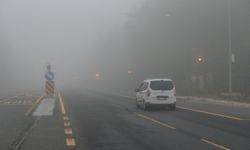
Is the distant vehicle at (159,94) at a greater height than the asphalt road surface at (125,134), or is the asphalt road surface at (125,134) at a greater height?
the distant vehicle at (159,94)

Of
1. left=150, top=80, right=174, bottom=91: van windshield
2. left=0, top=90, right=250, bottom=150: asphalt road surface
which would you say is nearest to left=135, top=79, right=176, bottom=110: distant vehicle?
left=150, top=80, right=174, bottom=91: van windshield

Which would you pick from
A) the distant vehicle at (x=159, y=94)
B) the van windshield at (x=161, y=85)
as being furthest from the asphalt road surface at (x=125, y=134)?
the van windshield at (x=161, y=85)

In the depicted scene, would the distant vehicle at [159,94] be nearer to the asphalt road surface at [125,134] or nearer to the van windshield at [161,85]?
the van windshield at [161,85]

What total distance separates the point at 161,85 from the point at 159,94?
2.22 ft

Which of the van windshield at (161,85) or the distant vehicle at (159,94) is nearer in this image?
the distant vehicle at (159,94)

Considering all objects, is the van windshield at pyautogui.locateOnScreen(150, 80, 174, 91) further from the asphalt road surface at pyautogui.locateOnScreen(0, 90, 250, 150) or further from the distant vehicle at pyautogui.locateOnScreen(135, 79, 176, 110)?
the asphalt road surface at pyautogui.locateOnScreen(0, 90, 250, 150)

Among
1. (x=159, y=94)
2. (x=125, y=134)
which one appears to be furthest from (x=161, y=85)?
(x=125, y=134)

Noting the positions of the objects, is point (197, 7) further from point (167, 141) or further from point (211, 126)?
point (167, 141)

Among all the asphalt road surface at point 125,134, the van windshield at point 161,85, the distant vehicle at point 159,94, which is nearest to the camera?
the asphalt road surface at point 125,134

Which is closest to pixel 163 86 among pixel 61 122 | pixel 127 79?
pixel 61 122

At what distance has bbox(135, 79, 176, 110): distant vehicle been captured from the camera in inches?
1216

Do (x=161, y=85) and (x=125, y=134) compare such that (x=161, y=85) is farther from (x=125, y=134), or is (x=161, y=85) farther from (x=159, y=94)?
(x=125, y=134)

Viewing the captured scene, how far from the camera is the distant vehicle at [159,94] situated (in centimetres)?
3089

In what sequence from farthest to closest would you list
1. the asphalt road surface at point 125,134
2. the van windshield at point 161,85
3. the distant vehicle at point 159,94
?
the van windshield at point 161,85 → the distant vehicle at point 159,94 → the asphalt road surface at point 125,134
